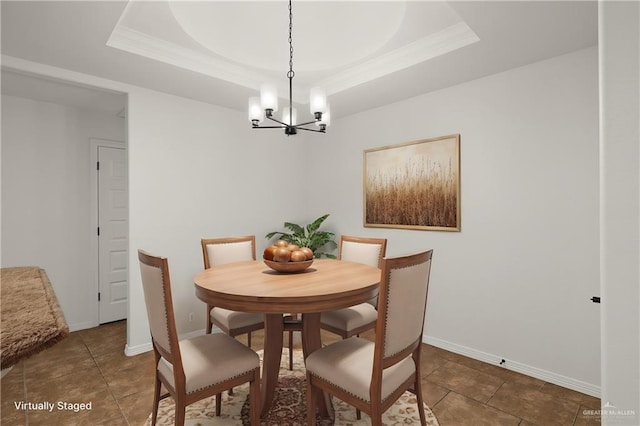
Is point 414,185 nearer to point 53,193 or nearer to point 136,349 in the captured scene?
point 136,349

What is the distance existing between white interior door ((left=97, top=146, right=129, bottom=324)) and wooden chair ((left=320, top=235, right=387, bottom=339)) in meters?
2.87

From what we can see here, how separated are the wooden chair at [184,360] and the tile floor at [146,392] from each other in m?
0.75

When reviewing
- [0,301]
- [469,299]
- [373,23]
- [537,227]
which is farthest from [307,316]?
[373,23]

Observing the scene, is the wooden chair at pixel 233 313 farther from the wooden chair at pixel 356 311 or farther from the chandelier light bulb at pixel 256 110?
the chandelier light bulb at pixel 256 110

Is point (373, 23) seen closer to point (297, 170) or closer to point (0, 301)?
point (297, 170)

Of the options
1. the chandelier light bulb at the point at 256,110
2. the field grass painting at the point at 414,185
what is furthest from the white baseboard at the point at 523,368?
the chandelier light bulb at the point at 256,110

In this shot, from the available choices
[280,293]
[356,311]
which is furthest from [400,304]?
[356,311]

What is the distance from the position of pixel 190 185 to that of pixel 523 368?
11.6 ft

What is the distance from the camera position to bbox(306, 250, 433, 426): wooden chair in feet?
4.79

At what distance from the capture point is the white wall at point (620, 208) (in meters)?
0.86

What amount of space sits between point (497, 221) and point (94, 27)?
11.0 ft

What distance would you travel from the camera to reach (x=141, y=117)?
311 centimetres

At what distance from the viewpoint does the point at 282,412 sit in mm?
2098

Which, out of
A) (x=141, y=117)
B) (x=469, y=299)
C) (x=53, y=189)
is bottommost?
(x=469, y=299)
